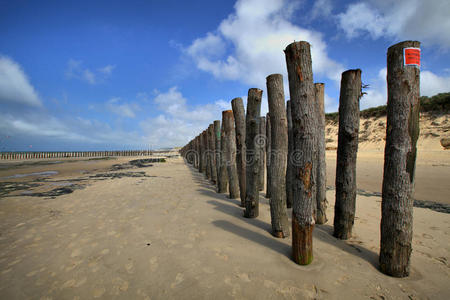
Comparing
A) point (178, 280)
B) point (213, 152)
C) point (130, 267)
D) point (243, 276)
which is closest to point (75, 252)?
point (130, 267)

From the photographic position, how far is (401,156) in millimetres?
2271

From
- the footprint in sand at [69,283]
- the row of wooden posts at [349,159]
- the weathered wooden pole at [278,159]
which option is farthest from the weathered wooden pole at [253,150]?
the footprint in sand at [69,283]

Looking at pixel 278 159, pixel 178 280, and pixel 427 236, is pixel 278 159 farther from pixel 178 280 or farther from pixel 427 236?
pixel 427 236

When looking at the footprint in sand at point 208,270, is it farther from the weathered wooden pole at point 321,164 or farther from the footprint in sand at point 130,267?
the weathered wooden pole at point 321,164

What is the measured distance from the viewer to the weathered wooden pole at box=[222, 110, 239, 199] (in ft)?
18.6

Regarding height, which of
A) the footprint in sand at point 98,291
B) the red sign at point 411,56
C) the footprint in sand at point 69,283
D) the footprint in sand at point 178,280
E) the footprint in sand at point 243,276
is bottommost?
the footprint in sand at point 98,291

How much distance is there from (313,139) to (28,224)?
5.84m

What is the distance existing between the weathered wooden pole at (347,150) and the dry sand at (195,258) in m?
0.37

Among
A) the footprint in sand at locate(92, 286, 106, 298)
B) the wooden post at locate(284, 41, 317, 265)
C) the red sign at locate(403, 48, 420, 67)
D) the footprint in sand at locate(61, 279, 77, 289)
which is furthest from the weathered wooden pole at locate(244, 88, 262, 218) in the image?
the footprint in sand at locate(61, 279, 77, 289)

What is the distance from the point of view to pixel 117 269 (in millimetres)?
2582

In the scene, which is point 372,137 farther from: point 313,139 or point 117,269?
point 117,269

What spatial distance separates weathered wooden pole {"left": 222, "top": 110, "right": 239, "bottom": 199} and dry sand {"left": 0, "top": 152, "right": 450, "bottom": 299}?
39.3 inches

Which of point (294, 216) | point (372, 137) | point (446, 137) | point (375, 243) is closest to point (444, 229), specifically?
point (375, 243)

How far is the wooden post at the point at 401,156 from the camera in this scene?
7.38ft
